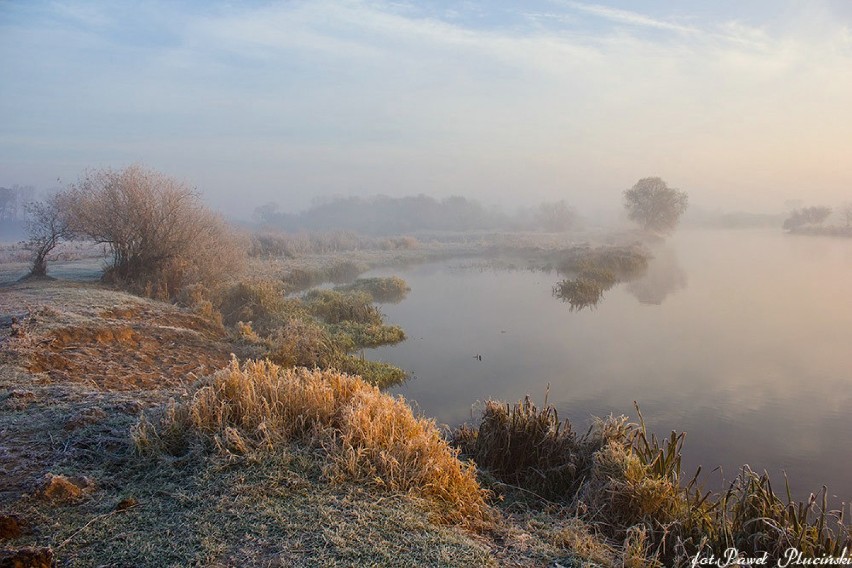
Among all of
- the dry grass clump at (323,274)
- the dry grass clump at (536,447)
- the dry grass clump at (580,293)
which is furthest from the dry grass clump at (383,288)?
the dry grass clump at (536,447)

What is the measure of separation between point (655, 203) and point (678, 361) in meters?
40.7

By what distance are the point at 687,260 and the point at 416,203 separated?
55.7 meters

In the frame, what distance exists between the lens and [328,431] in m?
4.84

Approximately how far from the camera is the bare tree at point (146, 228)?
1520cm

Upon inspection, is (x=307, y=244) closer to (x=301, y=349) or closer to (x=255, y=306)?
(x=255, y=306)

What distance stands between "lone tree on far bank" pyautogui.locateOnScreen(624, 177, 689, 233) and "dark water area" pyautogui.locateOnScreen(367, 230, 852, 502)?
25427 millimetres

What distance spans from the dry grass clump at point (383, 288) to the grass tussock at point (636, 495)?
585 inches

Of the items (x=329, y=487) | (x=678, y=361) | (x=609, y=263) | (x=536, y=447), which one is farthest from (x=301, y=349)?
(x=609, y=263)

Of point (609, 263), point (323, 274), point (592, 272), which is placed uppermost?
point (609, 263)

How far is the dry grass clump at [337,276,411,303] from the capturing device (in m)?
21.5

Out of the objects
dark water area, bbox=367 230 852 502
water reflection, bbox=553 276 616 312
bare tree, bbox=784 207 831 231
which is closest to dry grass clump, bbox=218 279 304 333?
dark water area, bbox=367 230 852 502

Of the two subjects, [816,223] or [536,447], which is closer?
[536,447]

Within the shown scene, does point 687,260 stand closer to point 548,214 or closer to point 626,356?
point 626,356

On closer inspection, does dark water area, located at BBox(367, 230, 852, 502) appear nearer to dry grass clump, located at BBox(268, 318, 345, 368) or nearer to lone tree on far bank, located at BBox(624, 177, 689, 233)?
dry grass clump, located at BBox(268, 318, 345, 368)
